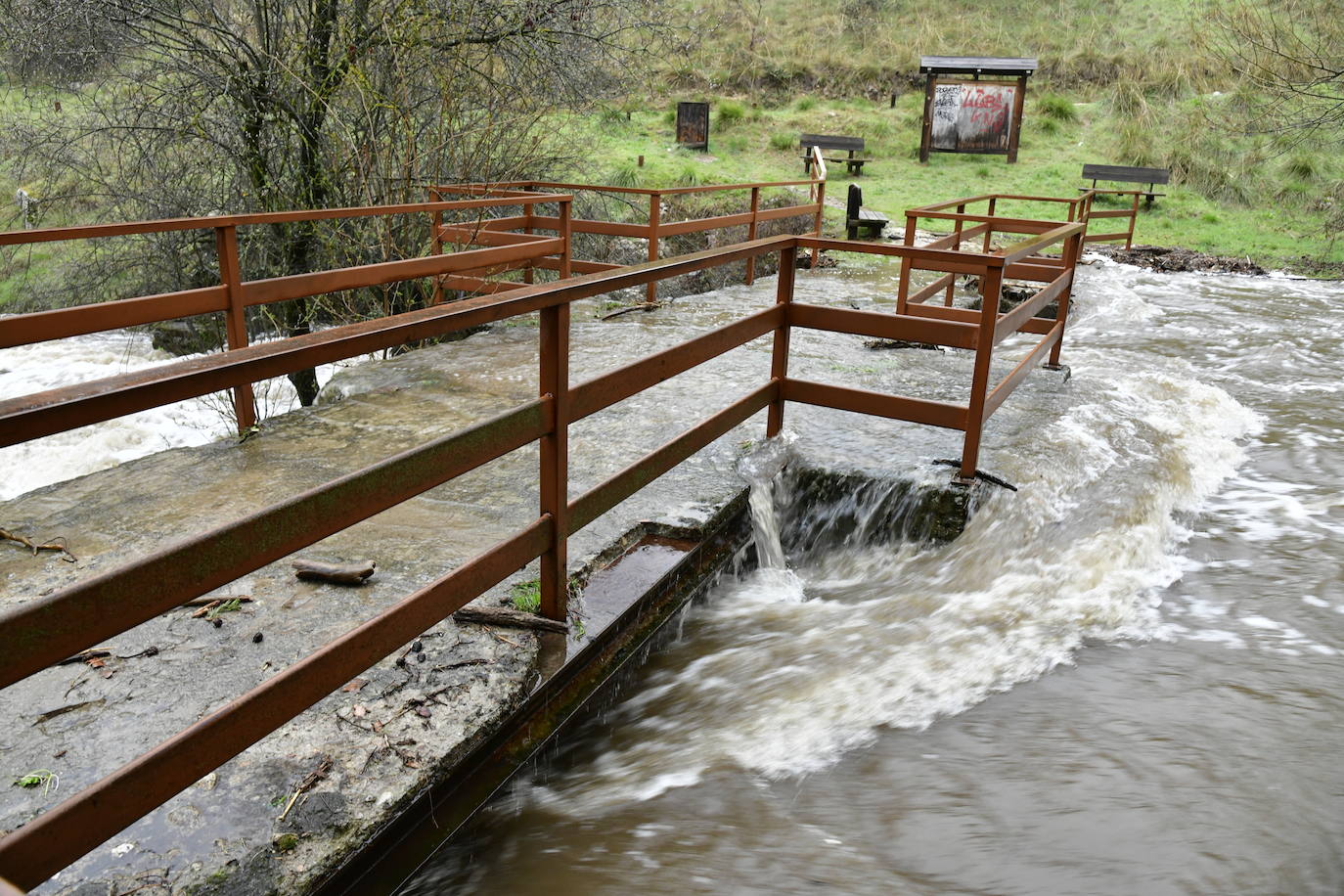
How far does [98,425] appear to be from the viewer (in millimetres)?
7801

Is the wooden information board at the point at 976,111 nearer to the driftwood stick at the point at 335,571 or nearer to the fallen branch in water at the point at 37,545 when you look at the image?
the driftwood stick at the point at 335,571

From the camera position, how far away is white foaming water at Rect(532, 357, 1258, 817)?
139 inches

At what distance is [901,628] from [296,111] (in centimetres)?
796

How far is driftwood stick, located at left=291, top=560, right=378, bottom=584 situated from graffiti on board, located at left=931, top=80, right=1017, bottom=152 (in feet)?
74.2

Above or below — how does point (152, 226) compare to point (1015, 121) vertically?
below

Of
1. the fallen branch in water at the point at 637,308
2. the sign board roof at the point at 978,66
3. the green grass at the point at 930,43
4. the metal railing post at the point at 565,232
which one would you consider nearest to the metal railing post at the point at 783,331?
the metal railing post at the point at 565,232

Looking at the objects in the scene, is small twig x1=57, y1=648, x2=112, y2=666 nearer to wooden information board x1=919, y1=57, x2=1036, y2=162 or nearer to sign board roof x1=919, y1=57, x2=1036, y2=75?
wooden information board x1=919, y1=57, x2=1036, y2=162

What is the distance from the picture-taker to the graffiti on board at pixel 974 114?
76.9 feet

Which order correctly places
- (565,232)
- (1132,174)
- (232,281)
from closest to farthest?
(232,281), (565,232), (1132,174)

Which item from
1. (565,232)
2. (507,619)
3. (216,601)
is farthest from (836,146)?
(216,601)

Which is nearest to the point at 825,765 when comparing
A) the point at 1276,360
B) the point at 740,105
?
the point at 1276,360

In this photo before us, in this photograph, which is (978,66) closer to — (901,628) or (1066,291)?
(1066,291)

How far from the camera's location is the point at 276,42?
30.5 ft

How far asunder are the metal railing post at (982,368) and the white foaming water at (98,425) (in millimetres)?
5147
